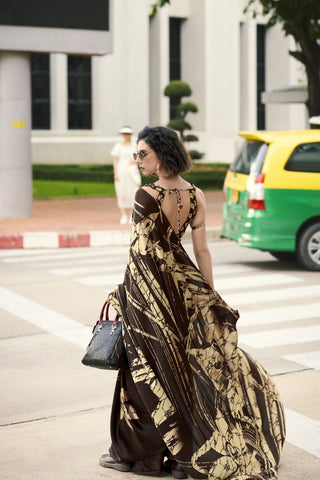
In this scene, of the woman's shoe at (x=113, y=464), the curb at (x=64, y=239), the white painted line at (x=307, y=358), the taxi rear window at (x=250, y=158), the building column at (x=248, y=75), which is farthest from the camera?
the building column at (x=248, y=75)

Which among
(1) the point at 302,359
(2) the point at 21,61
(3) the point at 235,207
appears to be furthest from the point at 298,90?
(1) the point at 302,359

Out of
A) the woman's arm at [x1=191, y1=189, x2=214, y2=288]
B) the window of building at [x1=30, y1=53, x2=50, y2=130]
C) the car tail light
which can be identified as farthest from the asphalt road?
the window of building at [x1=30, y1=53, x2=50, y2=130]

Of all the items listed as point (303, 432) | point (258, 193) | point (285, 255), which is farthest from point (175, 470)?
point (285, 255)

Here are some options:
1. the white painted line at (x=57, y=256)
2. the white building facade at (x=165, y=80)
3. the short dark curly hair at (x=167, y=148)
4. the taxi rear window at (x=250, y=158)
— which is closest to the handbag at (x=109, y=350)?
the short dark curly hair at (x=167, y=148)

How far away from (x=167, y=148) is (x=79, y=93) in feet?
126

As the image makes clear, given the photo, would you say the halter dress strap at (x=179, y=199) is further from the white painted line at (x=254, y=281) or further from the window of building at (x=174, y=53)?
the window of building at (x=174, y=53)

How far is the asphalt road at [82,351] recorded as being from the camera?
532cm

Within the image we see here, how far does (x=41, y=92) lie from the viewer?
1645 inches

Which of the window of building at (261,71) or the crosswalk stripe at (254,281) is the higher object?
the window of building at (261,71)

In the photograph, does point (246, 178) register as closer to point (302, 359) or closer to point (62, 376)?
point (302, 359)

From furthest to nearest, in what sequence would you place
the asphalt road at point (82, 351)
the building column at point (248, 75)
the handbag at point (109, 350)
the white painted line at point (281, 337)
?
the building column at point (248, 75), the white painted line at point (281, 337), the asphalt road at point (82, 351), the handbag at point (109, 350)

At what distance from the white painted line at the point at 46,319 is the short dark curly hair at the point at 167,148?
3416 mm

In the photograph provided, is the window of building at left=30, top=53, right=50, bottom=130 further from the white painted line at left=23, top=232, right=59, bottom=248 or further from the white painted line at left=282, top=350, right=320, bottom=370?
the white painted line at left=282, top=350, right=320, bottom=370

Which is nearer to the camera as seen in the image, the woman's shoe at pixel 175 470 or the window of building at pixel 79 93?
the woman's shoe at pixel 175 470
